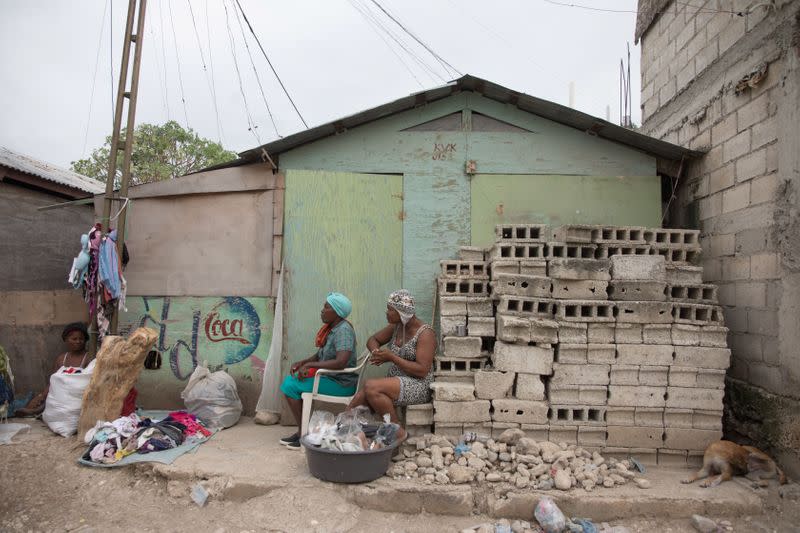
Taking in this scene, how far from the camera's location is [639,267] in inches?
179

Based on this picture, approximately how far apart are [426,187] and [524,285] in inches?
68.6

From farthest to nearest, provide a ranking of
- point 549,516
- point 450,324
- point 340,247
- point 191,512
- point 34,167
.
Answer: point 34,167 < point 340,247 < point 450,324 < point 191,512 < point 549,516

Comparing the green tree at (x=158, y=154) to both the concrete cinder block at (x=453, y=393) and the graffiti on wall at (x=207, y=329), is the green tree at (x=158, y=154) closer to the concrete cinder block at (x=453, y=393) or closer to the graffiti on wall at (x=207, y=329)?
the graffiti on wall at (x=207, y=329)

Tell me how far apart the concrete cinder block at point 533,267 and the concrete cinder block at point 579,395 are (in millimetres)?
1009

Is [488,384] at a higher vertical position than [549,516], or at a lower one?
higher

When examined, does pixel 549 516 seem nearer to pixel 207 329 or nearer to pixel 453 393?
pixel 453 393

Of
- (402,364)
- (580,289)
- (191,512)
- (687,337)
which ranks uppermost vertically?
(580,289)

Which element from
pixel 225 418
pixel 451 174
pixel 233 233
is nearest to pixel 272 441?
pixel 225 418

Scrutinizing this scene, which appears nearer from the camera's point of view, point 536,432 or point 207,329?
point 536,432

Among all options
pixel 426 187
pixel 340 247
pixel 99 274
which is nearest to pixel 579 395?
pixel 426 187

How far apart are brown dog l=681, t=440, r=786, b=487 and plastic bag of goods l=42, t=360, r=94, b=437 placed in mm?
5457

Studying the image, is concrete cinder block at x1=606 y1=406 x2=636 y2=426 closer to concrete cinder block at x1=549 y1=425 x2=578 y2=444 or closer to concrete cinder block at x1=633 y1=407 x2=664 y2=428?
concrete cinder block at x1=633 y1=407 x2=664 y2=428

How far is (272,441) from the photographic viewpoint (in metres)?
4.93

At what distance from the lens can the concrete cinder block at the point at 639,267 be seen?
14.8ft
